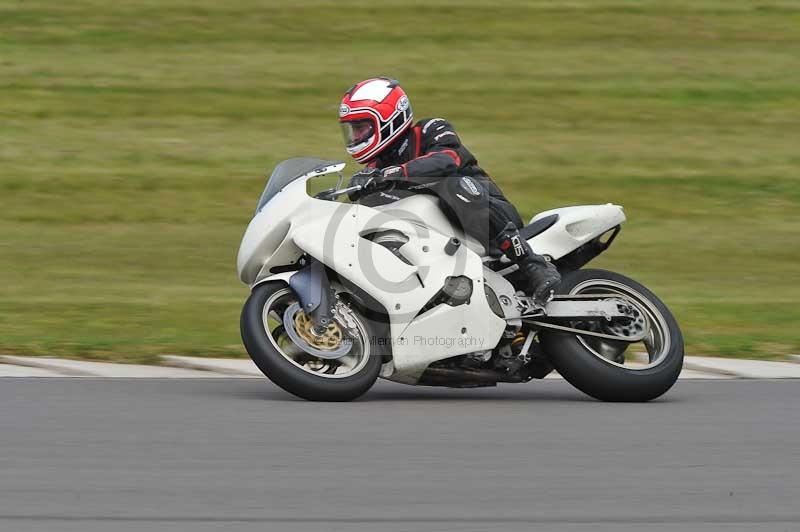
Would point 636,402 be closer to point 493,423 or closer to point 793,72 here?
point 493,423

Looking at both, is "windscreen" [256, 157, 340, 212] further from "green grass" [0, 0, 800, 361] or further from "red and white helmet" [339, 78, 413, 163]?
"green grass" [0, 0, 800, 361]

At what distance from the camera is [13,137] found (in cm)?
1582

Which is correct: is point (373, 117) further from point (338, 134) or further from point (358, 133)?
point (338, 134)

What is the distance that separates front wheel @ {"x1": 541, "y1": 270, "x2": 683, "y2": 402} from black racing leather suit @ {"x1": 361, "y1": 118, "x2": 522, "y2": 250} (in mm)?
482

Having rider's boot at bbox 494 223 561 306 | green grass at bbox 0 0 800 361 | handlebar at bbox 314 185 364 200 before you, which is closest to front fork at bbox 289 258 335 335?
handlebar at bbox 314 185 364 200

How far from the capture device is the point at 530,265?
22.0ft

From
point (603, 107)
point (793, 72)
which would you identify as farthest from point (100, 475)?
point (793, 72)

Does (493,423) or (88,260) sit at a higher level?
(493,423)

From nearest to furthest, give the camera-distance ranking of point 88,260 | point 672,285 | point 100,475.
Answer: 1. point 100,475
2. point 672,285
3. point 88,260

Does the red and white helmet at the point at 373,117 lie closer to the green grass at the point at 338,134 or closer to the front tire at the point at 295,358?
the front tire at the point at 295,358

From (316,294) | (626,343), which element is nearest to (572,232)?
(626,343)

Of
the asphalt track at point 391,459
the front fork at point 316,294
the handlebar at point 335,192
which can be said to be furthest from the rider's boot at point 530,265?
the front fork at point 316,294

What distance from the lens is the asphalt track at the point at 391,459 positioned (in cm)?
452

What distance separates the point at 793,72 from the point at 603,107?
3038 millimetres
